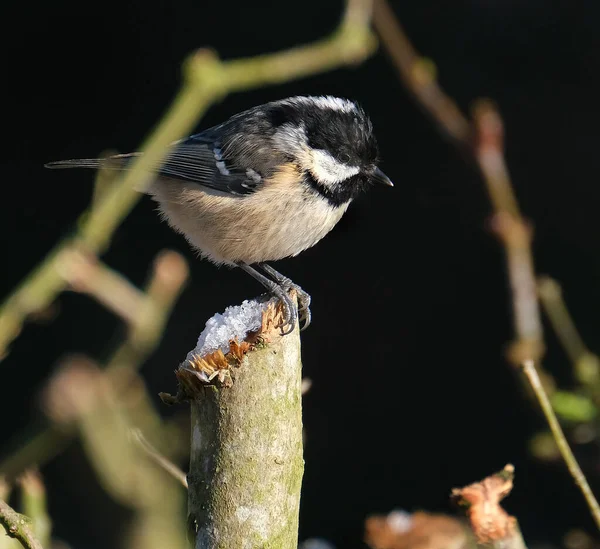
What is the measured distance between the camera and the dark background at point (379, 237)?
10.6 ft

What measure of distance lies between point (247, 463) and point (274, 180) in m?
1.24

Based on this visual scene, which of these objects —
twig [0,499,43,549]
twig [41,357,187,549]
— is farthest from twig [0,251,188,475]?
twig [0,499,43,549]

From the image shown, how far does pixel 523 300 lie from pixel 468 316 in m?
2.17

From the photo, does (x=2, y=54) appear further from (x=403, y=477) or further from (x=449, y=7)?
(x=403, y=477)

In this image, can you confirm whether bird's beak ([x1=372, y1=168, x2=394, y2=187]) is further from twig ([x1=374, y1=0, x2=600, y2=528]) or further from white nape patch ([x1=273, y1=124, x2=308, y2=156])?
twig ([x1=374, y1=0, x2=600, y2=528])

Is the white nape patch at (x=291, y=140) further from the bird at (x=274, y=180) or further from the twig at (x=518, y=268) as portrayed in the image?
the twig at (x=518, y=268)

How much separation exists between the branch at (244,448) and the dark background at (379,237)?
2057 millimetres

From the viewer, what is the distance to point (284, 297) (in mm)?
1888

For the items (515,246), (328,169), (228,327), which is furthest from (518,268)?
(328,169)

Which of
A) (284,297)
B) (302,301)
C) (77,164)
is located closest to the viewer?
(284,297)

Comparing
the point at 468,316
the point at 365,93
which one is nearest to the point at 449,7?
the point at 365,93

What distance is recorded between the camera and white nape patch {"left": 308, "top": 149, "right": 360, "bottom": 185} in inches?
89.9

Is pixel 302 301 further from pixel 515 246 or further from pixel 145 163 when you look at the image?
pixel 515 246

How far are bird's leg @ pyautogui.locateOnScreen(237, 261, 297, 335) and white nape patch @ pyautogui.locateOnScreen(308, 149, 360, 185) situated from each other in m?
0.30
